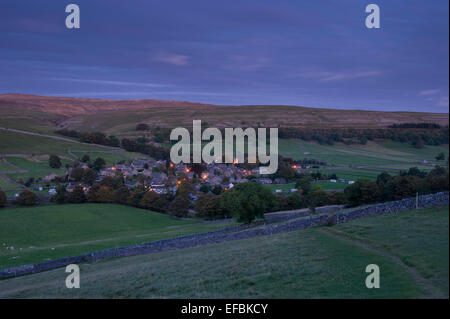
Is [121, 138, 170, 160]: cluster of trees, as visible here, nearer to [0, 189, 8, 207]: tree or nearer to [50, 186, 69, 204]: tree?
[50, 186, 69, 204]: tree

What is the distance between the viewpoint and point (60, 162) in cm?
9438

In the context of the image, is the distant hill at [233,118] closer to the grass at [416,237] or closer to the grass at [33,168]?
the grass at [33,168]

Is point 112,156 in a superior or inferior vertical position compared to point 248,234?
superior

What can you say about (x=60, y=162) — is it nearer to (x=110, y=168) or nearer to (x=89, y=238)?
(x=110, y=168)

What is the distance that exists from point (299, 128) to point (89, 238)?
11137 centimetres

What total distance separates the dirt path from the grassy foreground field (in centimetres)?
2

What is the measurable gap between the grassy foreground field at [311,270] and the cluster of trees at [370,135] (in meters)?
77.6

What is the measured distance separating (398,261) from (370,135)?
378 ft

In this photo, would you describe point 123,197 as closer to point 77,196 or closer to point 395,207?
point 77,196

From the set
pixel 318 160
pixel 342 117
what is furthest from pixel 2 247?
pixel 342 117

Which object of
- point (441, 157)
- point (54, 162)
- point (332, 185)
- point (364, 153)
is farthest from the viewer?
point (364, 153)

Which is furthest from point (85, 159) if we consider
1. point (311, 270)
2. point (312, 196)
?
point (311, 270)

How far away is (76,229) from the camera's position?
48688 millimetres

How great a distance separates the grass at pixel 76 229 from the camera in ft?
111
